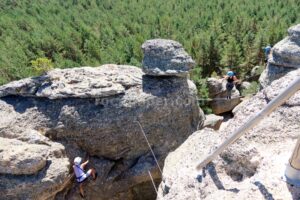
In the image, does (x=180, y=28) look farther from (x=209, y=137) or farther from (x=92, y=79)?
(x=209, y=137)

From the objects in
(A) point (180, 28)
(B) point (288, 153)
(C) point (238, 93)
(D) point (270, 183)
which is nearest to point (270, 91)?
(B) point (288, 153)

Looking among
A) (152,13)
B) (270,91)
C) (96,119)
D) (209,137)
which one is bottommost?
(152,13)

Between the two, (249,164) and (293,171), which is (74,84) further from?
(293,171)

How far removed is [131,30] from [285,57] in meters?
22.5

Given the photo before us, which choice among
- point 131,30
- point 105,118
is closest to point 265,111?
point 105,118

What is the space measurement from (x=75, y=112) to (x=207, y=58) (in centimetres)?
1603

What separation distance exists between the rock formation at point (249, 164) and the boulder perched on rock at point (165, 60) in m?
7.01

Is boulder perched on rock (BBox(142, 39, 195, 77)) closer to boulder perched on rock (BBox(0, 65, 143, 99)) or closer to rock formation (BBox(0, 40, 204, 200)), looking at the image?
rock formation (BBox(0, 40, 204, 200))

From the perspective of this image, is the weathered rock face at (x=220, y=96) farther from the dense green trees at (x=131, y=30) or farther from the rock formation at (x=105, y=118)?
the rock formation at (x=105, y=118)

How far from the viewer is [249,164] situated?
653 centimetres

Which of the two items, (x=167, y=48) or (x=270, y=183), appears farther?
(x=167, y=48)

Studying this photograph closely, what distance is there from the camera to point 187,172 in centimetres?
739

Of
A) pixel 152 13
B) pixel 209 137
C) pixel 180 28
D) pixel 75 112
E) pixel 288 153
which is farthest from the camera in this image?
pixel 152 13

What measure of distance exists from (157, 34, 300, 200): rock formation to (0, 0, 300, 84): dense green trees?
15498 mm
